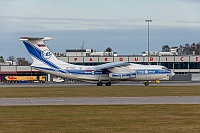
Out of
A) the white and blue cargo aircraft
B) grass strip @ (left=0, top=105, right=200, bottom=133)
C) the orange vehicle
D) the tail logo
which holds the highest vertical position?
the tail logo

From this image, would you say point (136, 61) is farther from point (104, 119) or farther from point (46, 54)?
point (104, 119)

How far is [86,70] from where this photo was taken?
7894cm

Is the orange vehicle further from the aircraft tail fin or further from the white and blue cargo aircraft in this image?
the aircraft tail fin

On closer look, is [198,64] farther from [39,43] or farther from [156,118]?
[156,118]

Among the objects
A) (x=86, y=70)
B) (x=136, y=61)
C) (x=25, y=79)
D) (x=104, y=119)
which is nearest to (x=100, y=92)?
(x=86, y=70)

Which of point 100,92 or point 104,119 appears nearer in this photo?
point 104,119

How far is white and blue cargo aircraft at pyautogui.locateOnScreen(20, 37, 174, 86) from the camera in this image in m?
77.2

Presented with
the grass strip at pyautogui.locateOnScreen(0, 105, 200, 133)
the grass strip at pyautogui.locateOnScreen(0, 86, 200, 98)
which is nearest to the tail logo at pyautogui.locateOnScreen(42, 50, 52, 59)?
the grass strip at pyautogui.locateOnScreen(0, 86, 200, 98)

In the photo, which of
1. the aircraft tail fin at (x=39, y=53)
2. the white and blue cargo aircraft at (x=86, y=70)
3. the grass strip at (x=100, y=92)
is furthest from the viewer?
the white and blue cargo aircraft at (x=86, y=70)

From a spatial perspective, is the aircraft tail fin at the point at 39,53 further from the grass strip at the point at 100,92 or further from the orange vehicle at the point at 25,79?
the orange vehicle at the point at 25,79

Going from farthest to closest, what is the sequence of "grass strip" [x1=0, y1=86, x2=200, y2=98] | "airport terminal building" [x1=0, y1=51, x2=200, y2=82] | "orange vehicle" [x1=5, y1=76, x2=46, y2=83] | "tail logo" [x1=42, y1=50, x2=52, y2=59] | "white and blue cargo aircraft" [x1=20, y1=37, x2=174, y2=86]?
"airport terminal building" [x1=0, y1=51, x2=200, y2=82]
"orange vehicle" [x1=5, y1=76, x2=46, y2=83]
"tail logo" [x1=42, y1=50, x2=52, y2=59]
"white and blue cargo aircraft" [x1=20, y1=37, x2=174, y2=86]
"grass strip" [x1=0, y1=86, x2=200, y2=98]

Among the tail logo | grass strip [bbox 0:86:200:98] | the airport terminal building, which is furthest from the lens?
the airport terminal building

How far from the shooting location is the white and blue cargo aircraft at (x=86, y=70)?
77.2 metres

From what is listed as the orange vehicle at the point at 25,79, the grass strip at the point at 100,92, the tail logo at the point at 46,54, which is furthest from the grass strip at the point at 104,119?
the orange vehicle at the point at 25,79
